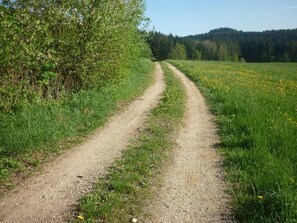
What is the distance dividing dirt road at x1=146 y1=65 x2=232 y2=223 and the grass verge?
343 millimetres

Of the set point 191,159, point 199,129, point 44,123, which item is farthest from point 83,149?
point 199,129

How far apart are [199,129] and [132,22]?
10760mm

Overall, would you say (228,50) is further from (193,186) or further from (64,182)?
(64,182)

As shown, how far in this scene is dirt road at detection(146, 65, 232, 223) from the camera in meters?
5.19

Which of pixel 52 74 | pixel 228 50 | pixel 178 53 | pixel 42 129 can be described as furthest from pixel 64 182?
pixel 228 50

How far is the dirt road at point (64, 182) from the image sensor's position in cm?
530

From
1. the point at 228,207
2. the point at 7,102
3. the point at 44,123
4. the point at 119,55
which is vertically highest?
the point at 119,55

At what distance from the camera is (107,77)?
15312 mm

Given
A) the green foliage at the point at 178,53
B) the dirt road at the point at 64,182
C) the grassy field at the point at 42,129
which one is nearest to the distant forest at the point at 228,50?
the green foliage at the point at 178,53

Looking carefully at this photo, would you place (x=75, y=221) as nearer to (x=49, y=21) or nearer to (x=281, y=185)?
(x=281, y=185)

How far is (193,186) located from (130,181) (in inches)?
54.6

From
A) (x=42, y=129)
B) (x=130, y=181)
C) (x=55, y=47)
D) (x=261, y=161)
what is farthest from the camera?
(x=55, y=47)

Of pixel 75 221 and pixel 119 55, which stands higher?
pixel 119 55

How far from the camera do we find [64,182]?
647cm
